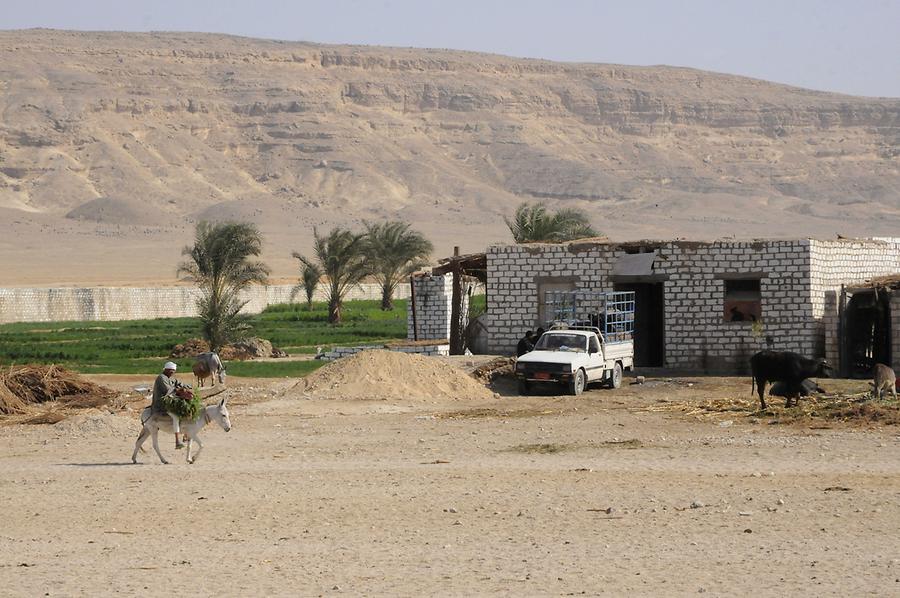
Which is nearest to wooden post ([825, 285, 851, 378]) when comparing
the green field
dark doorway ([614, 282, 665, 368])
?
dark doorway ([614, 282, 665, 368])

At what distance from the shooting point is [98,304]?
230 feet

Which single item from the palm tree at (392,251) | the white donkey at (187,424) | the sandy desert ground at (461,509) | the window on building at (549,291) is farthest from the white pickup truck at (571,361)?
the palm tree at (392,251)

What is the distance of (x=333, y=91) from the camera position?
19075 cm

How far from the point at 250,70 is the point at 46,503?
181513 mm

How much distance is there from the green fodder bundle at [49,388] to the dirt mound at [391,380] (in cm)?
402

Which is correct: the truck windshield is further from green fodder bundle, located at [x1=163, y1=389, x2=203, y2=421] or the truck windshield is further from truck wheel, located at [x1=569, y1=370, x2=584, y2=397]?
green fodder bundle, located at [x1=163, y1=389, x2=203, y2=421]

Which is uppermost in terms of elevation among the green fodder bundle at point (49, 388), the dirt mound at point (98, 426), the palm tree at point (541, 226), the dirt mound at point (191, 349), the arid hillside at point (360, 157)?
the arid hillside at point (360, 157)

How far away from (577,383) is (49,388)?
32.9ft

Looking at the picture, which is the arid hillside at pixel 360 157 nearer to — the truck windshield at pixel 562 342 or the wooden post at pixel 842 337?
the wooden post at pixel 842 337

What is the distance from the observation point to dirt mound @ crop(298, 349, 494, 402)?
2845 centimetres

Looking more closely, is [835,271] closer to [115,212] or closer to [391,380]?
[391,380]

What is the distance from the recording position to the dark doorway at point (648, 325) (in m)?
35.4

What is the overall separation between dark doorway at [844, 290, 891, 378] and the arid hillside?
8942cm

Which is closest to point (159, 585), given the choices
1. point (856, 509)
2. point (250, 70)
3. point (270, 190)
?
point (856, 509)
